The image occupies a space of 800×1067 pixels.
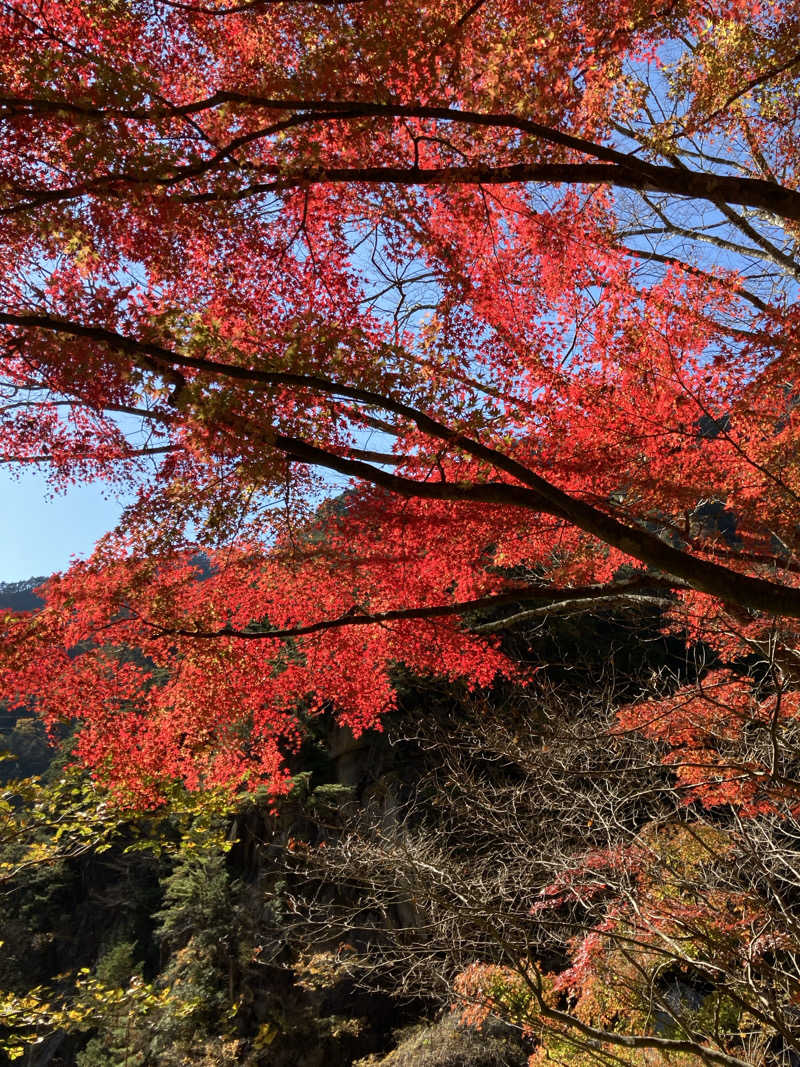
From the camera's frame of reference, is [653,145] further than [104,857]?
No

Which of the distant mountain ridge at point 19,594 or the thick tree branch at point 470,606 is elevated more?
the distant mountain ridge at point 19,594

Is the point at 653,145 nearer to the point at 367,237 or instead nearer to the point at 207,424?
the point at 367,237

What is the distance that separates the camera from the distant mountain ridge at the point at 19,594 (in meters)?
74.5

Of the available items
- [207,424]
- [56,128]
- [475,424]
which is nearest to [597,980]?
[475,424]

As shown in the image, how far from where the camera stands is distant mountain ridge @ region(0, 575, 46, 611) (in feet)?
244

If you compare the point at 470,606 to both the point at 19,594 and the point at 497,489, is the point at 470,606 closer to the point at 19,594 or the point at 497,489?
the point at 497,489

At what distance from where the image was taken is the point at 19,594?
78750 mm

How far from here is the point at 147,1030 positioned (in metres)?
14.4

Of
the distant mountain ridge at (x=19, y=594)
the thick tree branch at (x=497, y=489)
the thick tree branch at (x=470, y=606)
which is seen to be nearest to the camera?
the thick tree branch at (x=497, y=489)

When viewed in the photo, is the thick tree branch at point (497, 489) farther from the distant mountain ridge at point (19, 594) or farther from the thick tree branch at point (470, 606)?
the distant mountain ridge at point (19, 594)

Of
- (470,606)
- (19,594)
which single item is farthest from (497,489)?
(19,594)

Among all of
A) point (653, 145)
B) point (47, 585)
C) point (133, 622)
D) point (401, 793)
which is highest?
point (653, 145)

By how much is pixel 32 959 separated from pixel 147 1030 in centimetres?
1065

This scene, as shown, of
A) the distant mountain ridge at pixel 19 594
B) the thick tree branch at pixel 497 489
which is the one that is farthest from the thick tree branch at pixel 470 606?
the distant mountain ridge at pixel 19 594
